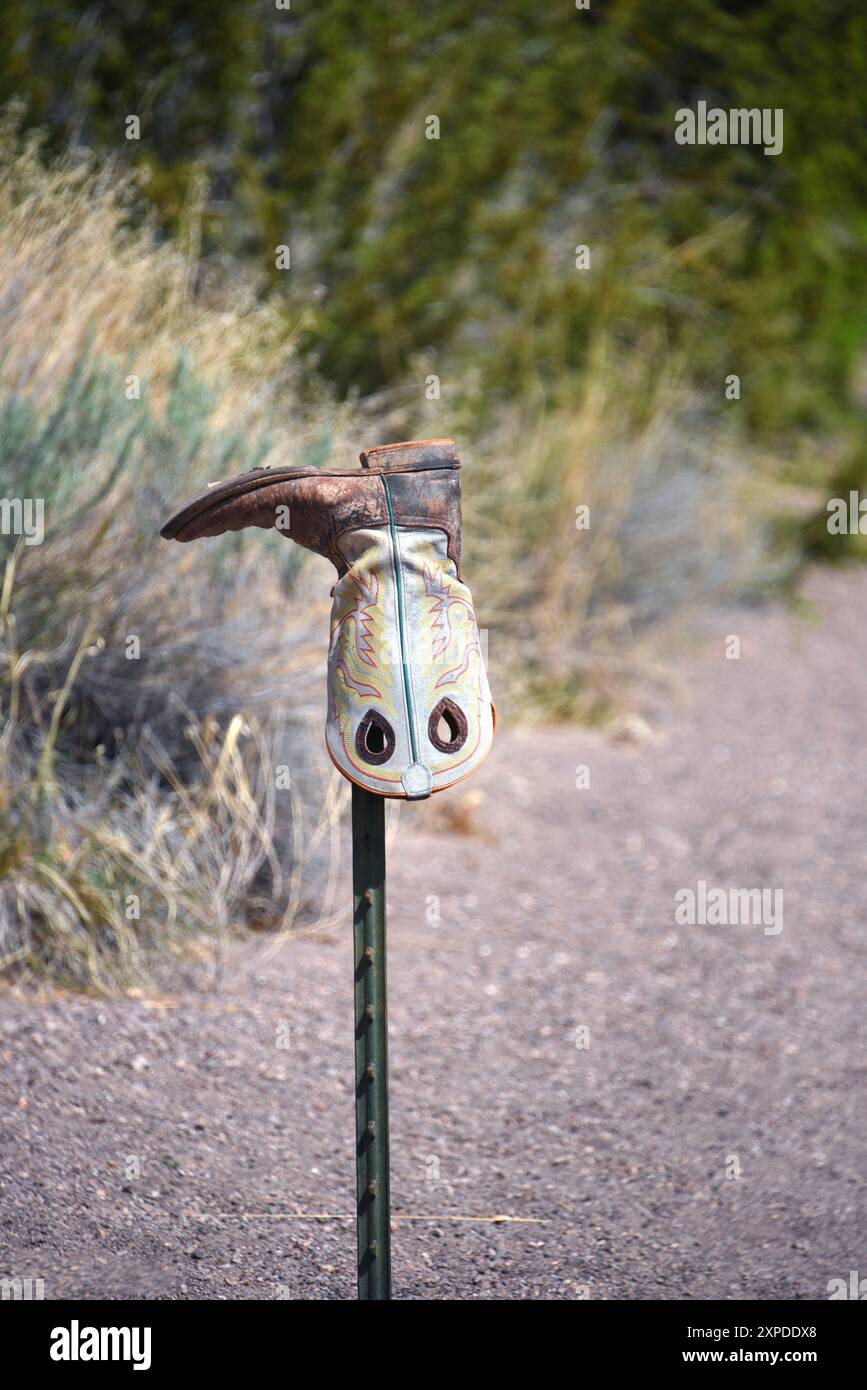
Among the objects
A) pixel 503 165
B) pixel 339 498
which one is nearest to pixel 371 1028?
pixel 339 498

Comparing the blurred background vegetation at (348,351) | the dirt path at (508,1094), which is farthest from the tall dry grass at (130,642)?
the dirt path at (508,1094)

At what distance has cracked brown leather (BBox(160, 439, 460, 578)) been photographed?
80.9 inches

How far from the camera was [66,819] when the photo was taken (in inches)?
145

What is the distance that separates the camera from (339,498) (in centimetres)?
205

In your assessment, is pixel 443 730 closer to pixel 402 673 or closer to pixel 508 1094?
A: pixel 402 673

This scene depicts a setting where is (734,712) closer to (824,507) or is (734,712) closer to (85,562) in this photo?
(824,507)

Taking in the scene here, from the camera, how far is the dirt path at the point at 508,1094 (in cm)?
271

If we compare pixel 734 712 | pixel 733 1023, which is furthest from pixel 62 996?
pixel 734 712

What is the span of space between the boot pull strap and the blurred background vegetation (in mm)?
1684

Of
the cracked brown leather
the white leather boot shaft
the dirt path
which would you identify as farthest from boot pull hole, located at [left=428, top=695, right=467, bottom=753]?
the dirt path

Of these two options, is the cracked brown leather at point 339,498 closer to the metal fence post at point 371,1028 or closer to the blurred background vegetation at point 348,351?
the metal fence post at point 371,1028

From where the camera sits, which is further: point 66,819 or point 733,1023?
point 733,1023

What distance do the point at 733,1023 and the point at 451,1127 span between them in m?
1.01
